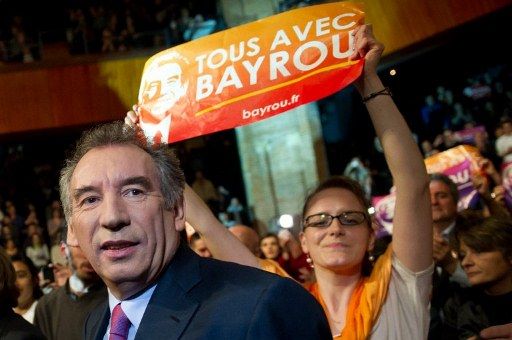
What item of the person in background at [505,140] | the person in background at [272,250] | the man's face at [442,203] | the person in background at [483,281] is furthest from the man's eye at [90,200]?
the person in background at [505,140]

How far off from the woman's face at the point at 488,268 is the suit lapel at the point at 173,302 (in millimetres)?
1431

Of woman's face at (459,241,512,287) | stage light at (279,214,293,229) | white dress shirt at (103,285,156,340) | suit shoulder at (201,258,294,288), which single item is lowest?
woman's face at (459,241,512,287)

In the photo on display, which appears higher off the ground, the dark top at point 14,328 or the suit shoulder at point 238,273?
the suit shoulder at point 238,273

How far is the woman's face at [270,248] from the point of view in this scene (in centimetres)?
550

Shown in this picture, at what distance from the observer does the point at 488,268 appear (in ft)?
8.70

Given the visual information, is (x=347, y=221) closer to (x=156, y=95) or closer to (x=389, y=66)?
(x=156, y=95)

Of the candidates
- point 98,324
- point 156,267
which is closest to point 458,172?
point 98,324

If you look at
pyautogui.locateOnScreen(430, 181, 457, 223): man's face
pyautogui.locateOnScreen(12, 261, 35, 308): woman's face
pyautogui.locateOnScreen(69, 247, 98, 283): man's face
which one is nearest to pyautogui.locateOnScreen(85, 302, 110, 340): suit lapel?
pyautogui.locateOnScreen(69, 247, 98, 283): man's face

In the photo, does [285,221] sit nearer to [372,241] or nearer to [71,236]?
[372,241]

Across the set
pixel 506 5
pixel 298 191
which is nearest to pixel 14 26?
pixel 298 191

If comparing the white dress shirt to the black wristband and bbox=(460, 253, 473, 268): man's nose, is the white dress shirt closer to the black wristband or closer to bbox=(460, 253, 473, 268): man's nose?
the black wristband

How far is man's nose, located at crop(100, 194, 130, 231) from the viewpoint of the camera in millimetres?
1471

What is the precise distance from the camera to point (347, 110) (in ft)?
46.4

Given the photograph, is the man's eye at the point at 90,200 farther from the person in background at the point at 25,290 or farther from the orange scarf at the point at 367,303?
the person in background at the point at 25,290
